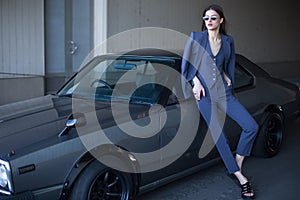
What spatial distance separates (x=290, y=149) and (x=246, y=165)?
A: 3.26ft

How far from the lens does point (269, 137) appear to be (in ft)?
16.9

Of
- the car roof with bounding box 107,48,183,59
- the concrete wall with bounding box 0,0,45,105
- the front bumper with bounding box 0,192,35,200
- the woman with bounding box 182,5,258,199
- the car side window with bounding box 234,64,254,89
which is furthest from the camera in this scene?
the concrete wall with bounding box 0,0,45,105

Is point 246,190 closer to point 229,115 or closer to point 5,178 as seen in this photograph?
point 229,115

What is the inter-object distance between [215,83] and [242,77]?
117cm

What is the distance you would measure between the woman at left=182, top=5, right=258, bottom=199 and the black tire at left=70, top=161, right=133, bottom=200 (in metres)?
1.02

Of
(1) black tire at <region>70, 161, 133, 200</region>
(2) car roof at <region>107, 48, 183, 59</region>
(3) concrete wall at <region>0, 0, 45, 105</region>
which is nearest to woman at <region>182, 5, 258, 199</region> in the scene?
(2) car roof at <region>107, 48, 183, 59</region>

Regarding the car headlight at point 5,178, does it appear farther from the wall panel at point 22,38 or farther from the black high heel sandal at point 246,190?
the wall panel at point 22,38

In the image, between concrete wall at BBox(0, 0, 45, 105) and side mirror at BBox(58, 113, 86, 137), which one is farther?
concrete wall at BBox(0, 0, 45, 105)

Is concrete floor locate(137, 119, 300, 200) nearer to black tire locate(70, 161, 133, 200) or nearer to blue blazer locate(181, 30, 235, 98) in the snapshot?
black tire locate(70, 161, 133, 200)

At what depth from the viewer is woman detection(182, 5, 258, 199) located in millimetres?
3875

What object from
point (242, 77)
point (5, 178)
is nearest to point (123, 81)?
point (242, 77)

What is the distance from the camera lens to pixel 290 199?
3.95 meters

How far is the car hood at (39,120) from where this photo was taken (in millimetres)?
3068

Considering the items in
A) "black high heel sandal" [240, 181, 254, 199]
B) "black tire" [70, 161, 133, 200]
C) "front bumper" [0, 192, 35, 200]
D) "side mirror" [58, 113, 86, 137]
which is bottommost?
"black high heel sandal" [240, 181, 254, 199]
